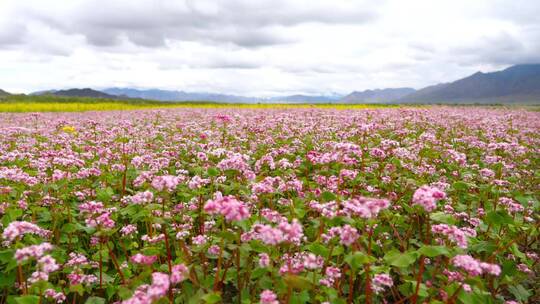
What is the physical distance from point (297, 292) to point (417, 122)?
16.3 m

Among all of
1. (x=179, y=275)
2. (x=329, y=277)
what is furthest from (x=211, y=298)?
(x=329, y=277)

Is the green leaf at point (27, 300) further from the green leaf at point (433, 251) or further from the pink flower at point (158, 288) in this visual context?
the green leaf at point (433, 251)

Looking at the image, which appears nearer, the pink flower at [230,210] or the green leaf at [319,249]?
the pink flower at [230,210]

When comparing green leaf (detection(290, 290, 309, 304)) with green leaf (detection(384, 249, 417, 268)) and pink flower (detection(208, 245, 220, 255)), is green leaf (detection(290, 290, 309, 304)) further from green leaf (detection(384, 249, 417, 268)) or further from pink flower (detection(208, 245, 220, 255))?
pink flower (detection(208, 245, 220, 255))

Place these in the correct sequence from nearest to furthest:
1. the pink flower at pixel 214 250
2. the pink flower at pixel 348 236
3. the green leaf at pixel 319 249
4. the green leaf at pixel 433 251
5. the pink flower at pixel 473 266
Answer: the pink flower at pixel 473 266
the pink flower at pixel 348 236
the green leaf at pixel 433 251
the green leaf at pixel 319 249
the pink flower at pixel 214 250

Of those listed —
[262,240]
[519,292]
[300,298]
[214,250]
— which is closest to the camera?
[300,298]

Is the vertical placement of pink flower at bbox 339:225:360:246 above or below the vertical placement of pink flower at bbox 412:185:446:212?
below

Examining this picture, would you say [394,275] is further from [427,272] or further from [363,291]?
[363,291]

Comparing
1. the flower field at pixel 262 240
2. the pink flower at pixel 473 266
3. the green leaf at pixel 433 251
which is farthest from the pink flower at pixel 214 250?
the pink flower at pixel 473 266

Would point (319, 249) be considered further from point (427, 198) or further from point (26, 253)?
point (26, 253)

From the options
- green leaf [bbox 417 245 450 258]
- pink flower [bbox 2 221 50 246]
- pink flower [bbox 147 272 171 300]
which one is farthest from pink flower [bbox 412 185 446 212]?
pink flower [bbox 2 221 50 246]

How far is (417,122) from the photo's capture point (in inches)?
742

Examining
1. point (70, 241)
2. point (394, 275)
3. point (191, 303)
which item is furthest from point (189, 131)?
point (191, 303)

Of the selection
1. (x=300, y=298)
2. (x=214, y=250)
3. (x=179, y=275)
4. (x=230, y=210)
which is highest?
(x=230, y=210)
